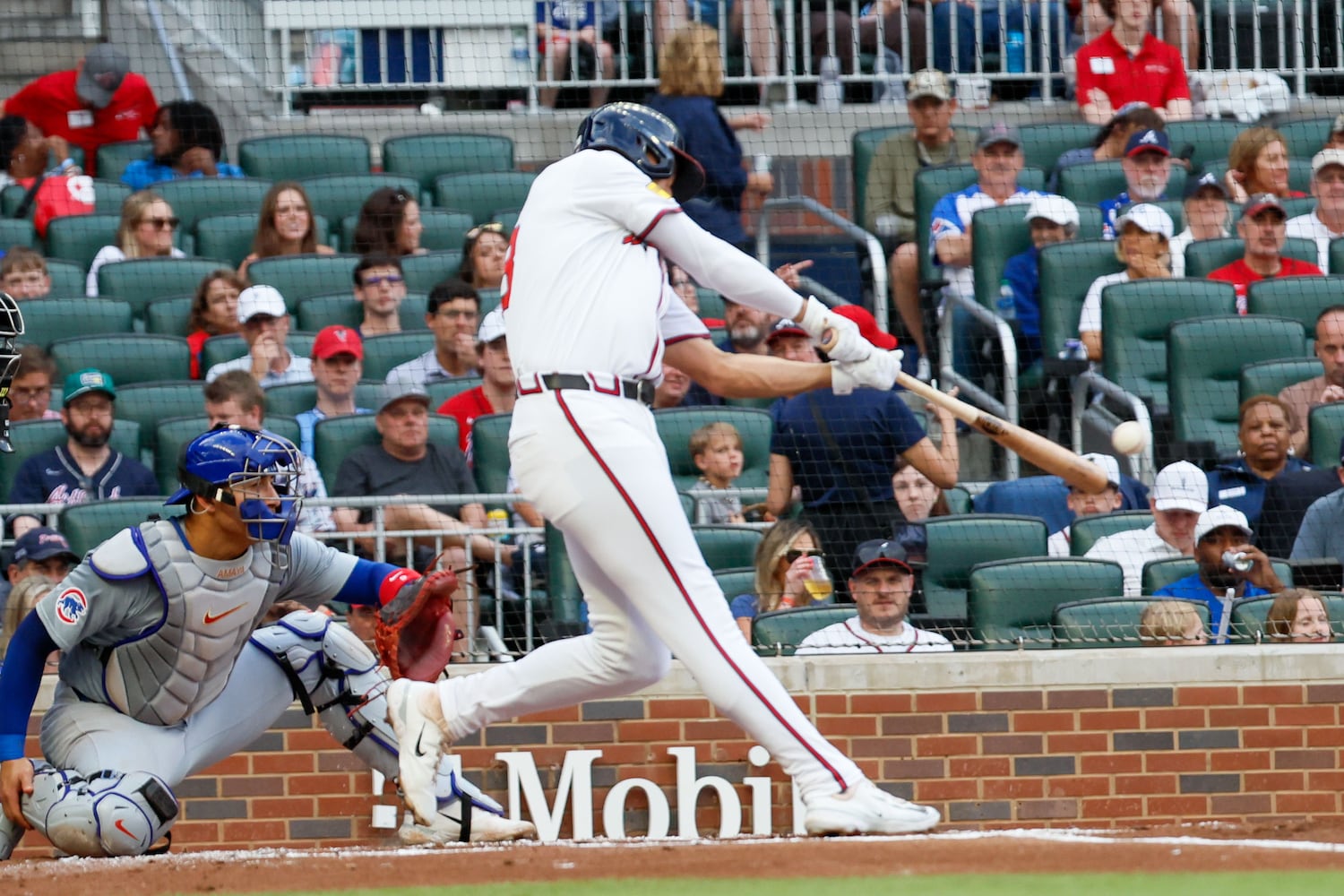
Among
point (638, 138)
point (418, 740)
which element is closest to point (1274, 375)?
point (638, 138)

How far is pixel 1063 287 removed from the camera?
805 centimetres

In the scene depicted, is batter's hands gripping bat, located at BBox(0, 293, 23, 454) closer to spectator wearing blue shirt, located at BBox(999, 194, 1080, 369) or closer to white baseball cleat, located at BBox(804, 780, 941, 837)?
white baseball cleat, located at BBox(804, 780, 941, 837)

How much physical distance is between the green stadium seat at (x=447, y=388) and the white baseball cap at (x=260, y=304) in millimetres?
649

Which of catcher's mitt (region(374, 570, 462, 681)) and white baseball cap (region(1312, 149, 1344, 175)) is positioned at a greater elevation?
white baseball cap (region(1312, 149, 1344, 175))

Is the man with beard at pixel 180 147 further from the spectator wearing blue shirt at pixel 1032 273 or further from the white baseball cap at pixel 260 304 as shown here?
the spectator wearing blue shirt at pixel 1032 273

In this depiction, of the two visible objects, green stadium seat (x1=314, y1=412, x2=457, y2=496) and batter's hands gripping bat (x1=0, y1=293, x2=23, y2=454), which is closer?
batter's hands gripping bat (x1=0, y1=293, x2=23, y2=454)

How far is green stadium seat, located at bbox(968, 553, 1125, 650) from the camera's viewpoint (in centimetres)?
611

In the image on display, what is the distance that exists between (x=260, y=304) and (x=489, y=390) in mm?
981

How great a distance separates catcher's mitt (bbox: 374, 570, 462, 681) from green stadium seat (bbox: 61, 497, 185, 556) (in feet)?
6.29

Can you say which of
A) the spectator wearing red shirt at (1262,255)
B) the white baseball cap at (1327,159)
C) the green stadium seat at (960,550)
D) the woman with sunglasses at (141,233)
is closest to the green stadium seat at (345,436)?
the green stadium seat at (960,550)

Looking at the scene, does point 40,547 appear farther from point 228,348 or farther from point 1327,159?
point 1327,159

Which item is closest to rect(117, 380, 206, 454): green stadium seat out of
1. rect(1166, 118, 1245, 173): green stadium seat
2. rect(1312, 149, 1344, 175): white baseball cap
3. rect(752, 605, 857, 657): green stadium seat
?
rect(752, 605, 857, 657): green stadium seat

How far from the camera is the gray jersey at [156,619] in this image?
4477 mm

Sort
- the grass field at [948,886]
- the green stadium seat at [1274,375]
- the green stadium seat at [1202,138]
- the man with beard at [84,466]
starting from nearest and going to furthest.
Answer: the grass field at [948,886] → the man with beard at [84,466] → the green stadium seat at [1274,375] → the green stadium seat at [1202,138]
